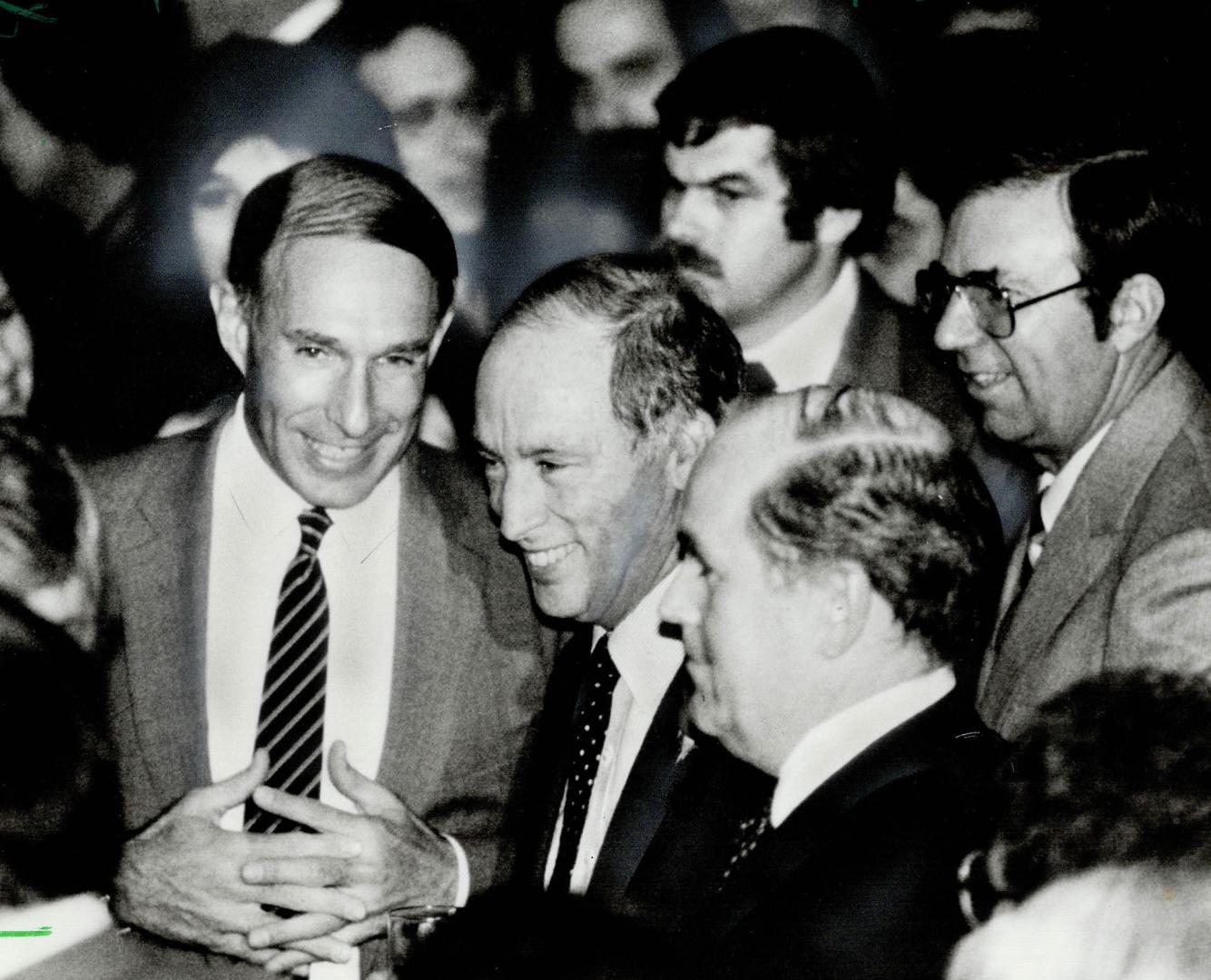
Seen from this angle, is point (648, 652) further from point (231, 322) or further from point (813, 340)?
point (231, 322)

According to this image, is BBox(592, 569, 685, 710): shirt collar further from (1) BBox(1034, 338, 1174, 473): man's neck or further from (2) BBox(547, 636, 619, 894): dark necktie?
(1) BBox(1034, 338, 1174, 473): man's neck

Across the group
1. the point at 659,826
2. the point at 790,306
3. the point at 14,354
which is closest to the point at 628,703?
the point at 659,826

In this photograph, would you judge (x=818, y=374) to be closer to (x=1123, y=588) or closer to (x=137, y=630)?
(x=1123, y=588)

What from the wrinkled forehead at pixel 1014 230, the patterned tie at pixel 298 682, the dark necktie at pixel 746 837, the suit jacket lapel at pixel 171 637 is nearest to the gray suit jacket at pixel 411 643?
the suit jacket lapel at pixel 171 637

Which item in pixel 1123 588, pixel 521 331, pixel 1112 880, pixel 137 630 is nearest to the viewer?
pixel 1112 880

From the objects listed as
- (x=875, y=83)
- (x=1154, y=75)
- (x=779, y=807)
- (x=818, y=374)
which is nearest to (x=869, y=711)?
(x=779, y=807)

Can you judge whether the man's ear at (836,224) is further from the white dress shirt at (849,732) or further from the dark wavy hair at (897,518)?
the white dress shirt at (849,732)

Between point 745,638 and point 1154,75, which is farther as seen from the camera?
point 1154,75

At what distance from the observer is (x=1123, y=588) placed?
5.36 feet

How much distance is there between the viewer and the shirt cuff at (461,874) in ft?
6.19

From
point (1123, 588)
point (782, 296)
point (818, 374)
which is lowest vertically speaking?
point (1123, 588)

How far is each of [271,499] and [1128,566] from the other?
1243 millimetres

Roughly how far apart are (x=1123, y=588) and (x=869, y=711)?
493 millimetres

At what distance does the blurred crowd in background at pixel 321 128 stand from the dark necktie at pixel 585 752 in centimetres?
45
